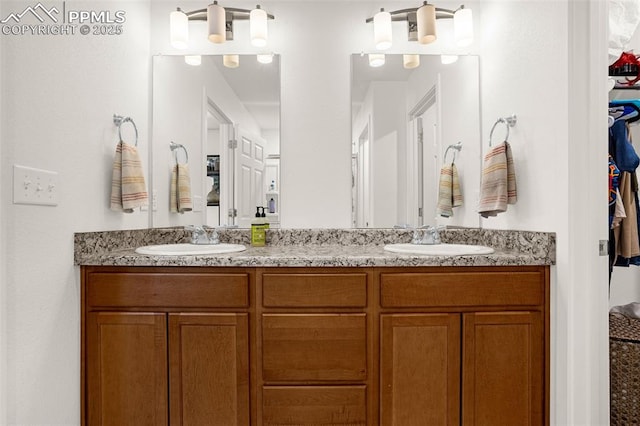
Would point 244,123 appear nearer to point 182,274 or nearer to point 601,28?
point 182,274

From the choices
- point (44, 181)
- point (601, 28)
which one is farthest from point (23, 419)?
point (601, 28)

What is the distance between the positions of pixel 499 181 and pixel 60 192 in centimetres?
179

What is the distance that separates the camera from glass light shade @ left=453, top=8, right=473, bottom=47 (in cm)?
202

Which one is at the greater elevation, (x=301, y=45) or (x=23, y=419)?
(x=301, y=45)

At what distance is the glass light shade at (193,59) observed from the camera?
2080 mm

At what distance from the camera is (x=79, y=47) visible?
1.50 meters

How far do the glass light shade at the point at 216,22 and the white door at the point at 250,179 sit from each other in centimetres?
49

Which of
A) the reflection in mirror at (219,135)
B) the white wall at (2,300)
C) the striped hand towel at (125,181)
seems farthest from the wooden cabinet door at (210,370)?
the reflection in mirror at (219,135)

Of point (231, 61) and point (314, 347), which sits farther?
point (231, 61)

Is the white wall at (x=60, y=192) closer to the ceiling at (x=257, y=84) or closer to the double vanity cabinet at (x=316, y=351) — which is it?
the double vanity cabinet at (x=316, y=351)

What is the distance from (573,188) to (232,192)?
1.58 m

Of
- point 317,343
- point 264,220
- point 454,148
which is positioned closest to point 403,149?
point 454,148

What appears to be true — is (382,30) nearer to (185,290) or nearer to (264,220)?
(264,220)

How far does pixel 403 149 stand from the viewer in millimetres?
2064
